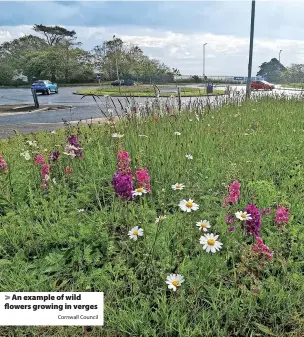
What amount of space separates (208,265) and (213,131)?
3097mm

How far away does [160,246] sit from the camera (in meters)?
2.07

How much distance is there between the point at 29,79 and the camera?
54.2 m

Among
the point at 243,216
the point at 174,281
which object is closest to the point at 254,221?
the point at 243,216

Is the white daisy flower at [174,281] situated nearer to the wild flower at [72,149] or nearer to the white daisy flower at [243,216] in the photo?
the white daisy flower at [243,216]

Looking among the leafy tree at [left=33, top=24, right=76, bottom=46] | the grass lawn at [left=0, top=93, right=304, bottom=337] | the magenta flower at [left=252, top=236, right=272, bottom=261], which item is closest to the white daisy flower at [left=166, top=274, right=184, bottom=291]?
the grass lawn at [left=0, top=93, right=304, bottom=337]

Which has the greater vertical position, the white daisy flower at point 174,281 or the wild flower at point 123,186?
the wild flower at point 123,186

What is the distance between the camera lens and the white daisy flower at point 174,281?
5.55 ft

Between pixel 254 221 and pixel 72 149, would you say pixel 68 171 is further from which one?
pixel 254 221

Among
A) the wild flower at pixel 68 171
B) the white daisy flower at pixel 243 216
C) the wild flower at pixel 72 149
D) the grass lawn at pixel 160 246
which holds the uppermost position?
the wild flower at pixel 72 149

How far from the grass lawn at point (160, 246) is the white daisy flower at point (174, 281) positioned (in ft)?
0.10

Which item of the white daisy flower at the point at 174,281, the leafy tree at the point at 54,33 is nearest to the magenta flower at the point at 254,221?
the white daisy flower at the point at 174,281

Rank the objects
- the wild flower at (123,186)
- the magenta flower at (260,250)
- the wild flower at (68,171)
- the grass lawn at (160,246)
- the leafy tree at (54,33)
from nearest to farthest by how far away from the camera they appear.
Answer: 1. the grass lawn at (160,246)
2. the magenta flower at (260,250)
3. the wild flower at (123,186)
4. the wild flower at (68,171)
5. the leafy tree at (54,33)

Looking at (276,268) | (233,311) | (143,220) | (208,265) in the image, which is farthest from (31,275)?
(276,268)

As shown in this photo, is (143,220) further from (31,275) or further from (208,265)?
(31,275)
